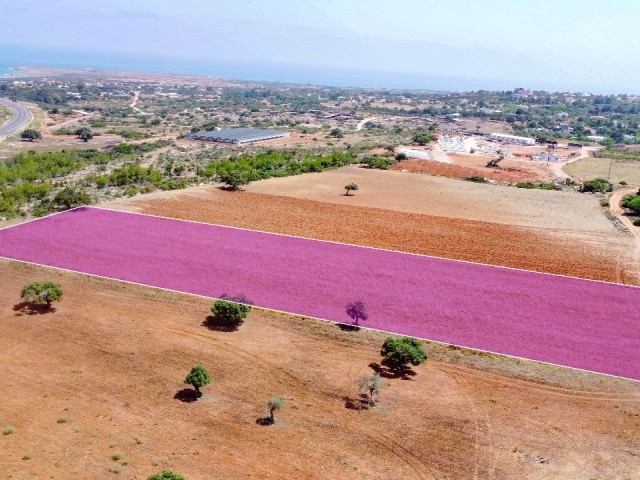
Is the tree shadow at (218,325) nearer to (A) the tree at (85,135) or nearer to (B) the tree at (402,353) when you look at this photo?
(B) the tree at (402,353)

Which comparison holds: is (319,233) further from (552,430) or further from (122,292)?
(552,430)

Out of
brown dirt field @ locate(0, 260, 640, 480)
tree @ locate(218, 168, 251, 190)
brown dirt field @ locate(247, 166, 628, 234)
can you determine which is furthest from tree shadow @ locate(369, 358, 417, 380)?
tree @ locate(218, 168, 251, 190)

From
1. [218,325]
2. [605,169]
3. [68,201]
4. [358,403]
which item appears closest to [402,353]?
[358,403]

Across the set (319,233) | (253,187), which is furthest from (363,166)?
(319,233)

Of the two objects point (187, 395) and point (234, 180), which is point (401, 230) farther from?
point (187, 395)

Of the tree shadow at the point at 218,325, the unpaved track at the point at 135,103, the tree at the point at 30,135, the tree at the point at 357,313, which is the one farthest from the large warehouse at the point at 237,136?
the tree shadow at the point at 218,325
